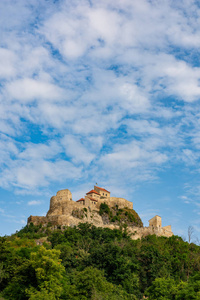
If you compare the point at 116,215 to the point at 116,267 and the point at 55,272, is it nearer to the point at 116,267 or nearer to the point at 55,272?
the point at 116,267

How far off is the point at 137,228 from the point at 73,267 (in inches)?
1457

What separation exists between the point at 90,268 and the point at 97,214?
44761 mm

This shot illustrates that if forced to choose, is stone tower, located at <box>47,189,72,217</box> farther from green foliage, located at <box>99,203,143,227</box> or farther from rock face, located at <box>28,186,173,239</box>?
green foliage, located at <box>99,203,143,227</box>

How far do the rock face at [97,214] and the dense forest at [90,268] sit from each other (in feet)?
13.0

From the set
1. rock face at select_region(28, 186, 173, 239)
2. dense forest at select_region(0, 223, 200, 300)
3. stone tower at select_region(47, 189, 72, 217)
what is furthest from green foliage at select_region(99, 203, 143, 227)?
stone tower at select_region(47, 189, 72, 217)

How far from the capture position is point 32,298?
128 feet

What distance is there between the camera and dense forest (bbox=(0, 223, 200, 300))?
42500 millimetres

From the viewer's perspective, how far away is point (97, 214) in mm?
93000

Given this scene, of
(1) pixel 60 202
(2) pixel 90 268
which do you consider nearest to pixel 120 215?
(1) pixel 60 202

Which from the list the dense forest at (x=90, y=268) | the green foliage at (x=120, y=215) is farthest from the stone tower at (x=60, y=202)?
the green foliage at (x=120, y=215)

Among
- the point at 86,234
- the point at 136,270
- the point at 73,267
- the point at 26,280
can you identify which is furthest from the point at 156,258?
the point at 26,280

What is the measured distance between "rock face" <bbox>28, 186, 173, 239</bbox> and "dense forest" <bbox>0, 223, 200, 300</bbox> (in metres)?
3.96

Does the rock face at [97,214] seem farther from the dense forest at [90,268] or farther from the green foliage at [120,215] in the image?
the dense forest at [90,268]

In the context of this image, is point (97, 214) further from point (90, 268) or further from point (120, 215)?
point (90, 268)
